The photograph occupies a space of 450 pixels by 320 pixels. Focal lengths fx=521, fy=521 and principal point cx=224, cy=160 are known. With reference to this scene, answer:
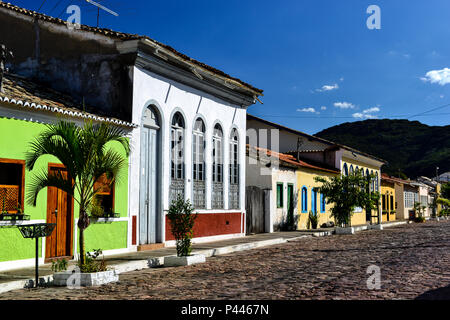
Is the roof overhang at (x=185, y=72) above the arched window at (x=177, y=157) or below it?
above

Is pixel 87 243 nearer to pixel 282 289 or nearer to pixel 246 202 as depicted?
pixel 282 289

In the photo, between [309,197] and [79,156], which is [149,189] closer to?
[79,156]

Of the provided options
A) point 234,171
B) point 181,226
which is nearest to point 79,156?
point 181,226

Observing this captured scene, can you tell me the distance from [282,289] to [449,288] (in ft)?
7.79

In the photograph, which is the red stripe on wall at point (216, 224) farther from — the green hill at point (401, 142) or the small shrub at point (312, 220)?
the green hill at point (401, 142)

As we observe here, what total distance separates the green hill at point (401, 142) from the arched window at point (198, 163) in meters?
92.0

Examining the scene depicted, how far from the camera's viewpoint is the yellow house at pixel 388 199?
40.1 metres

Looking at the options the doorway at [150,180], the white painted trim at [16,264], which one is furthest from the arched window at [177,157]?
the white painted trim at [16,264]

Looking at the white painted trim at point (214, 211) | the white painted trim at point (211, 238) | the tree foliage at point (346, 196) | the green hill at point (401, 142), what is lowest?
the white painted trim at point (211, 238)

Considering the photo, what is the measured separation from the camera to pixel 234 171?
18594 mm

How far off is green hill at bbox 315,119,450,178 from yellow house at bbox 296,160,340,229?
3123 inches

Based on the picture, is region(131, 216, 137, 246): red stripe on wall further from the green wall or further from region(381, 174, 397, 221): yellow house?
region(381, 174, 397, 221): yellow house

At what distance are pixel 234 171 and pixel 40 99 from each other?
8.59 meters
